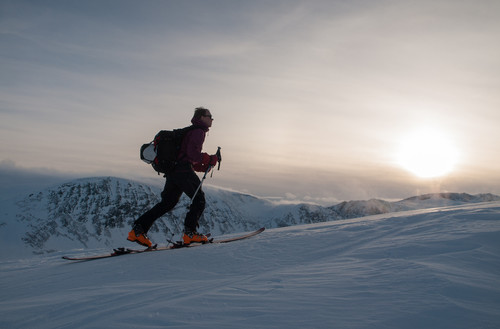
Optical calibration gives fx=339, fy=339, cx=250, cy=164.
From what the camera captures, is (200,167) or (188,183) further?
(200,167)

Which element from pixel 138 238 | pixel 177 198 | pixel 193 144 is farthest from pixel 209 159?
pixel 138 238

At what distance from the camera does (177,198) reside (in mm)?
8102

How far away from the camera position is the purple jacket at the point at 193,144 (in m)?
7.71

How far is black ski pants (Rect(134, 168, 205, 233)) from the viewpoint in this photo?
7.74 metres

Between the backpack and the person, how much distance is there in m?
0.11

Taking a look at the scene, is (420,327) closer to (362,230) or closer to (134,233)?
(362,230)

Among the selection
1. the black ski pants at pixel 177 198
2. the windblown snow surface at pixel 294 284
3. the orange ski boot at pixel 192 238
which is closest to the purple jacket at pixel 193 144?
the black ski pants at pixel 177 198

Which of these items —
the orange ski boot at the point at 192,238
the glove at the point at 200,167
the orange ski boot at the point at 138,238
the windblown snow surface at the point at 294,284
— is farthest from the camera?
the glove at the point at 200,167

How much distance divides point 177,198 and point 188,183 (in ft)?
2.03

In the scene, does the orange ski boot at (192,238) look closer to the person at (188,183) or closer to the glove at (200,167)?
the person at (188,183)

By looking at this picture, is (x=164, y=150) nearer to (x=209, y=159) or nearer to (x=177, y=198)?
(x=209, y=159)

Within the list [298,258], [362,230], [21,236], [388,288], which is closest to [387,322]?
[388,288]

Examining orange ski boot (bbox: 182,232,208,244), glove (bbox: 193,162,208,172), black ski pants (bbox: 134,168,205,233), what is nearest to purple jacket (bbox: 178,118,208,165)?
black ski pants (bbox: 134,168,205,233)

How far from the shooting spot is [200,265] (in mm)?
5453
